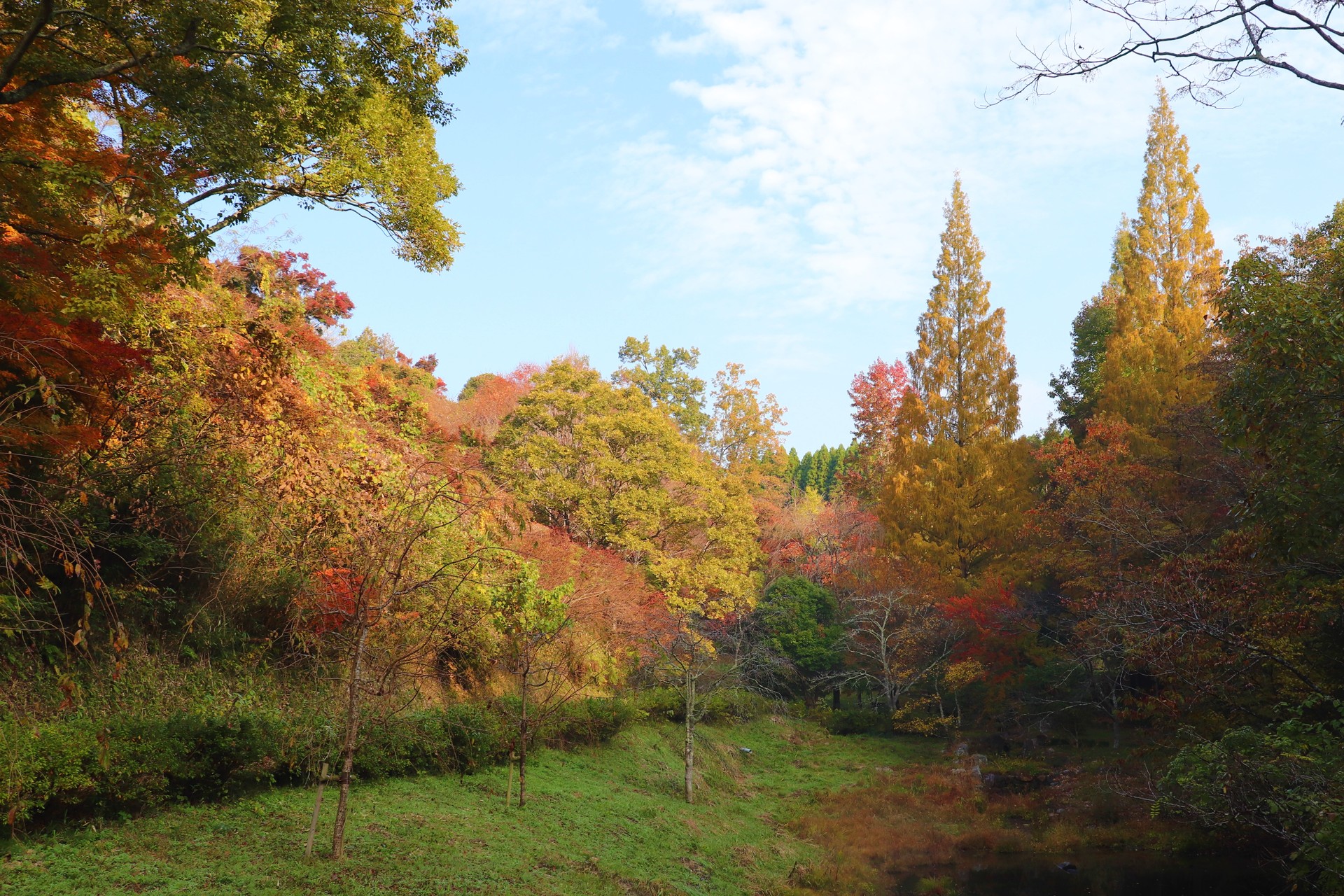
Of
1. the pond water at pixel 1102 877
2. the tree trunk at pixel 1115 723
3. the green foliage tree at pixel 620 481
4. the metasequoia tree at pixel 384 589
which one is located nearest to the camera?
the metasequoia tree at pixel 384 589

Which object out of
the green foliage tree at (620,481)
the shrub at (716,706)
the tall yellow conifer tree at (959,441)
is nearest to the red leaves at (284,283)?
the green foliage tree at (620,481)

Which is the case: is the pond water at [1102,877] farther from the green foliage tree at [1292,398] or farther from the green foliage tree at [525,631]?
the green foliage tree at [1292,398]

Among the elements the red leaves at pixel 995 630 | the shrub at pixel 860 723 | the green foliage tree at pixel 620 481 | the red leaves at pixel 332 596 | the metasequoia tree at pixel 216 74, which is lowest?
the shrub at pixel 860 723

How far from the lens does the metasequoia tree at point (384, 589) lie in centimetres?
797

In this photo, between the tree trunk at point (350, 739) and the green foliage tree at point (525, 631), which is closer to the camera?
the tree trunk at point (350, 739)

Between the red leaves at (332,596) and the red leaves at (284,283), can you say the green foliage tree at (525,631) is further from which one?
the red leaves at (284,283)

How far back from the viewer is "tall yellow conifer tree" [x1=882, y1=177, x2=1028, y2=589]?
2617cm

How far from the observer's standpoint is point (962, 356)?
96.5 ft

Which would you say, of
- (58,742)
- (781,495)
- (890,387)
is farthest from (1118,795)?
(890,387)

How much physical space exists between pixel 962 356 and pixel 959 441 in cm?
323

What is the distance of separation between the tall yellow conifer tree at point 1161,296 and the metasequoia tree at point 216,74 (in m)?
20.3

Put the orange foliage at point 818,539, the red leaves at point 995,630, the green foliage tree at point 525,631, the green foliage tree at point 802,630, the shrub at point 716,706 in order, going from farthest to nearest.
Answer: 1. the orange foliage at point 818,539
2. the green foliage tree at point 802,630
3. the red leaves at point 995,630
4. the shrub at point 716,706
5. the green foliage tree at point 525,631

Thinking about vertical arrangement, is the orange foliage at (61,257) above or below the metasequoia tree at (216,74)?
below

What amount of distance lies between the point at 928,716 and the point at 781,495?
21.0 meters
